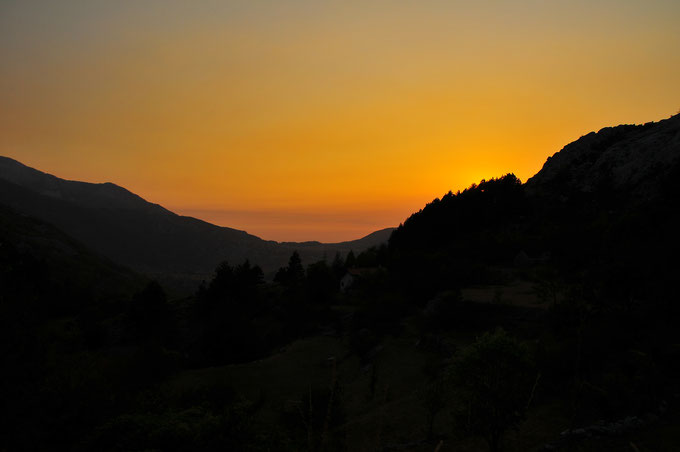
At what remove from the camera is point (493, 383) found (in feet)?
47.3

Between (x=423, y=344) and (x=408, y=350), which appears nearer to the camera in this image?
(x=423, y=344)

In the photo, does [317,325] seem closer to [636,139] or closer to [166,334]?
[166,334]

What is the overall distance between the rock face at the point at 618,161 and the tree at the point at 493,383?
63.4m

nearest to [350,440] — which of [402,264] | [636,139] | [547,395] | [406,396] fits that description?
[406,396]

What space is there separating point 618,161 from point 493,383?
293 feet

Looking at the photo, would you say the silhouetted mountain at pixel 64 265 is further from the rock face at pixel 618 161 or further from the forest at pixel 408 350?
the rock face at pixel 618 161

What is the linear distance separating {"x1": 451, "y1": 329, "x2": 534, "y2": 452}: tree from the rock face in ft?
208

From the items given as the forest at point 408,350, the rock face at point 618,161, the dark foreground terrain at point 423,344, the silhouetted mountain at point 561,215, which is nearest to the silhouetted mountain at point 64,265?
the dark foreground terrain at point 423,344

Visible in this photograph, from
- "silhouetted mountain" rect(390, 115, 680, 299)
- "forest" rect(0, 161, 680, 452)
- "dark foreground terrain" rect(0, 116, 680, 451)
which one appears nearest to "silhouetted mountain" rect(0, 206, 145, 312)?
"dark foreground terrain" rect(0, 116, 680, 451)

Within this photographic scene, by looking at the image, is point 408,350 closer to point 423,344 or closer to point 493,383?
point 423,344

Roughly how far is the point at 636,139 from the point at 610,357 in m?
91.0

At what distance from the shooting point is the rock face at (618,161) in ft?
238

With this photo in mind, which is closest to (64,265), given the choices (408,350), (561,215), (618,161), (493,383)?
(408,350)

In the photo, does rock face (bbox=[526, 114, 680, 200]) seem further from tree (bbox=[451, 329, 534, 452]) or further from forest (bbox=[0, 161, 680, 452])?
tree (bbox=[451, 329, 534, 452])
